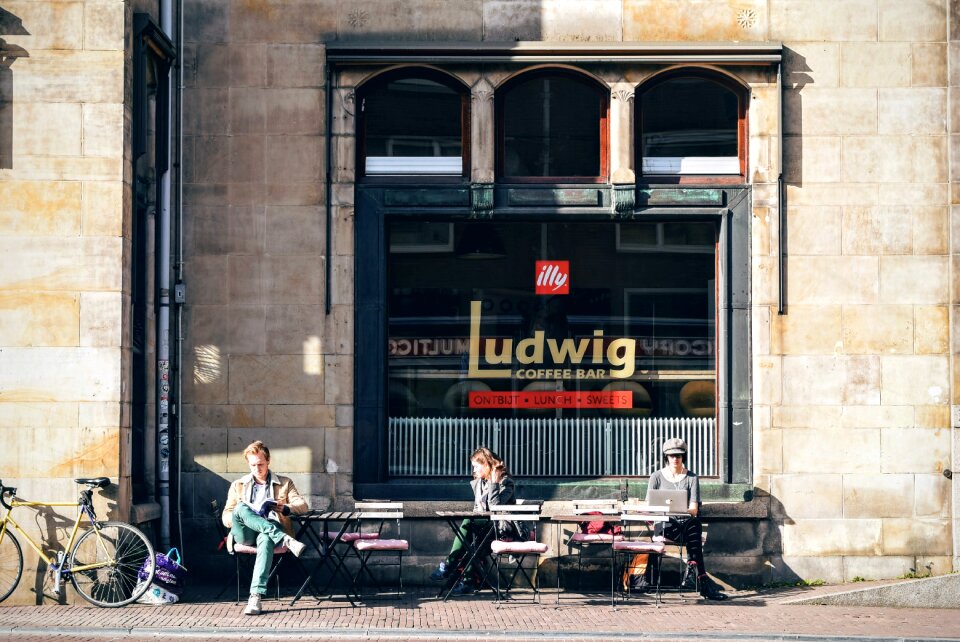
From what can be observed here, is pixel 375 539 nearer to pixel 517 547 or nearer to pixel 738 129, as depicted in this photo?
pixel 517 547

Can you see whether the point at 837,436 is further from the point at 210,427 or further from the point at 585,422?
the point at 210,427

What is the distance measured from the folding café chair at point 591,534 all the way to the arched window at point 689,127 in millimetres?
3783

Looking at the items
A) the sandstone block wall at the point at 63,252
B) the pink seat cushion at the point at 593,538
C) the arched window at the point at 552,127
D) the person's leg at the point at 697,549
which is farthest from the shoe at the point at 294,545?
the arched window at the point at 552,127

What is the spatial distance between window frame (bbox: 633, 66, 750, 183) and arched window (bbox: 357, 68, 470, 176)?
196 centimetres

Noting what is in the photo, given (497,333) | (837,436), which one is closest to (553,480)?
(497,333)

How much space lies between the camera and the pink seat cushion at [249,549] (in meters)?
13.4

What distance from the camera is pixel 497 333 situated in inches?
612

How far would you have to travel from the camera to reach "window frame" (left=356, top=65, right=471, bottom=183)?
50.4 ft

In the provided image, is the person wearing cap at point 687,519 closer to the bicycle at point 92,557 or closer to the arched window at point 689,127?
the arched window at point 689,127

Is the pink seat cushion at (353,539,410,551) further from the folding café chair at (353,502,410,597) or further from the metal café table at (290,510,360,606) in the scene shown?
the metal café table at (290,510,360,606)

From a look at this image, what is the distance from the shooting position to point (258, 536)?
1330 centimetres

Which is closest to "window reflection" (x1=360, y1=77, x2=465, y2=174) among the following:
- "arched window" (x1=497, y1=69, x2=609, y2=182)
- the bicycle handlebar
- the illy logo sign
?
"arched window" (x1=497, y1=69, x2=609, y2=182)

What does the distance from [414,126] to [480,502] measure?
435 centimetres

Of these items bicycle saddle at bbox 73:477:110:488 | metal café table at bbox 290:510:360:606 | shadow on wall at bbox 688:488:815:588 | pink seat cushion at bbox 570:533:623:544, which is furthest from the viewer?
shadow on wall at bbox 688:488:815:588
